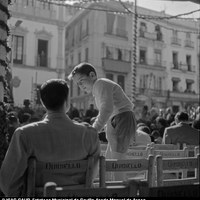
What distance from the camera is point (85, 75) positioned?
3590 mm

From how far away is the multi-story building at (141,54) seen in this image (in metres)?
29.3

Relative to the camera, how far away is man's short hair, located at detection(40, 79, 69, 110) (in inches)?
90.4

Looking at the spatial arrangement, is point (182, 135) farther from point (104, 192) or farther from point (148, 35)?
point (148, 35)

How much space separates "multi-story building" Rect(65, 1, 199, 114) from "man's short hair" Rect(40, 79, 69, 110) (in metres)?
25.2

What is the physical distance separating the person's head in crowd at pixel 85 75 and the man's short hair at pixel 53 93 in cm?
124

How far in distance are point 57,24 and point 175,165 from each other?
22132 millimetres

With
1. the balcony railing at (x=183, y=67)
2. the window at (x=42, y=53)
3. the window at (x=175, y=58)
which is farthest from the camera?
the window at (x=175, y=58)

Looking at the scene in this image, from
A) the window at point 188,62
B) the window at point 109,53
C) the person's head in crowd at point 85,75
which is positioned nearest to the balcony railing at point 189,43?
the window at point 188,62

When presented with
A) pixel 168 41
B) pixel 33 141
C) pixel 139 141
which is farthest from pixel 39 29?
pixel 33 141

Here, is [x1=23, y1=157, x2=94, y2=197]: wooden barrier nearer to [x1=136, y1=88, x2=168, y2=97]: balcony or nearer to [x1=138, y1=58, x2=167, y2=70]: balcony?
[x1=136, y1=88, x2=168, y2=97]: balcony

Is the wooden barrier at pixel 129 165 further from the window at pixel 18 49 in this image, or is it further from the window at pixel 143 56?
the window at pixel 143 56

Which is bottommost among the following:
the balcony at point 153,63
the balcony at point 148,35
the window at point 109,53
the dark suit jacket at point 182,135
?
the dark suit jacket at point 182,135

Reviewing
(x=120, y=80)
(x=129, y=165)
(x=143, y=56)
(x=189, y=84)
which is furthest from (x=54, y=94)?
(x=189, y=84)

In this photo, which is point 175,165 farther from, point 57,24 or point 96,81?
point 57,24
